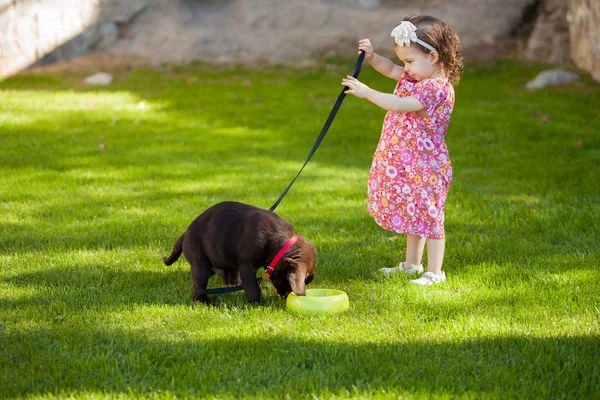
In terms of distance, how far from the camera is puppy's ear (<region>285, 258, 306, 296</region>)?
349cm

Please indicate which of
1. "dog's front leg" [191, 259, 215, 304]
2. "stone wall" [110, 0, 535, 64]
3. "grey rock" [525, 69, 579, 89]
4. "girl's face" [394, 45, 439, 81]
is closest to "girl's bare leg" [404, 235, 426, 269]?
"girl's face" [394, 45, 439, 81]

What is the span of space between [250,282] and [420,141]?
131cm

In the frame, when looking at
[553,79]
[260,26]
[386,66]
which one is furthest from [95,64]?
[386,66]

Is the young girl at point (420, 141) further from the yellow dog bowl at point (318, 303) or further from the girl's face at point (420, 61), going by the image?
the yellow dog bowl at point (318, 303)

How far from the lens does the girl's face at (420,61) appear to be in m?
4.04

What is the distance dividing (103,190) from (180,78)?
6.34 meters

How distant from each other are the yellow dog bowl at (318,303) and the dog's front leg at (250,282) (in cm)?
18

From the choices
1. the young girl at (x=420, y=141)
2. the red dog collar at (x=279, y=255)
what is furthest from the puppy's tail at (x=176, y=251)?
the young girl at (x=420, y=141)

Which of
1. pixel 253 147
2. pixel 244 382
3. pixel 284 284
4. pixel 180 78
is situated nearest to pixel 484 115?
pixel 253 147

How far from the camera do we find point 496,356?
3086 mm

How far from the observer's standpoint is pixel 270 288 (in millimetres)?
3994

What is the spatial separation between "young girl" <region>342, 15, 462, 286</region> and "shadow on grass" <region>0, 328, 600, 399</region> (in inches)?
40.0

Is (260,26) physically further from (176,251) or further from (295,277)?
(295,277)

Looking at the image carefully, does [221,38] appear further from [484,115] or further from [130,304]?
[130,304]
